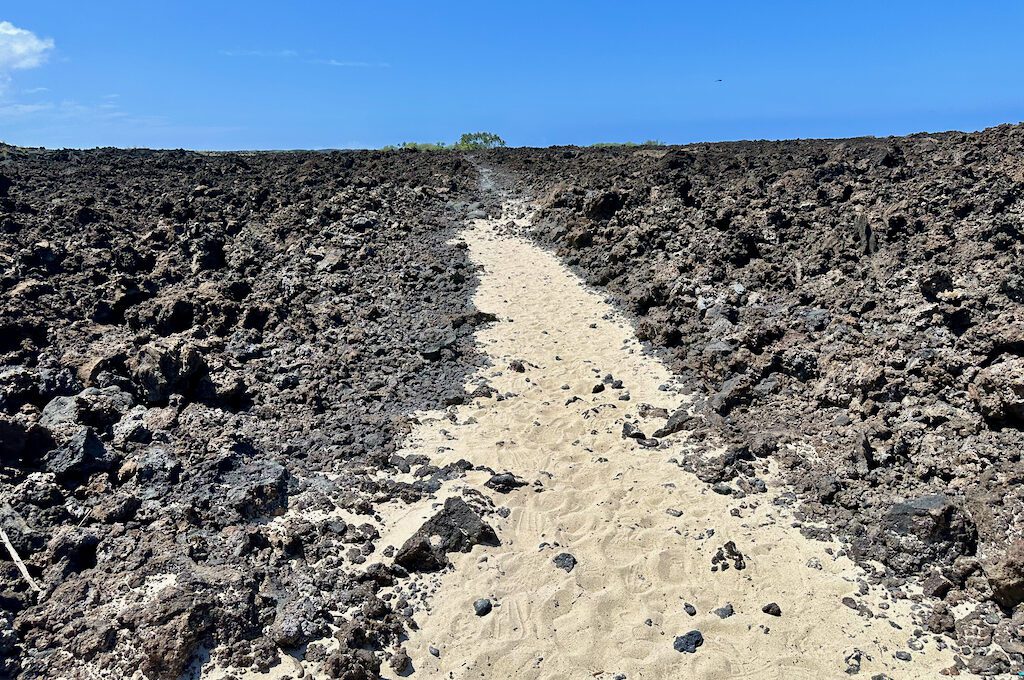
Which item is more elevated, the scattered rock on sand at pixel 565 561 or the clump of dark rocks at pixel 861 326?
the clump of dark rocks at pixel 861 326

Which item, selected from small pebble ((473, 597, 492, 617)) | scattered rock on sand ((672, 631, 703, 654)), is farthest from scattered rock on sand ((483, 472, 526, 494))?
scattered rock on sand ((672, 631, 703, 654))

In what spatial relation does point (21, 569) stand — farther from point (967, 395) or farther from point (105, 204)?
point (105, 204)

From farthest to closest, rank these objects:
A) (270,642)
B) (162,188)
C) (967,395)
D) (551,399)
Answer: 1. (162,188)
2. (551,399)
3. (967,395)
4. (270,642)

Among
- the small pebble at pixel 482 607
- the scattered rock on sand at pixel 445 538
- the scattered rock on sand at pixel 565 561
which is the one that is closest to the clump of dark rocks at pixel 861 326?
the scattered rock on sand at pixel 565 561

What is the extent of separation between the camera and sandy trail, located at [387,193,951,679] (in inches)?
223

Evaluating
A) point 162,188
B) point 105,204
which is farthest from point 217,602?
point 162,188

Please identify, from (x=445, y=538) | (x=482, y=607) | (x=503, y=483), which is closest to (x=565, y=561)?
(x=482, y=607)

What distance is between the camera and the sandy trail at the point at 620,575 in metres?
5.66

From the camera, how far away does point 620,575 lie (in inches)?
261

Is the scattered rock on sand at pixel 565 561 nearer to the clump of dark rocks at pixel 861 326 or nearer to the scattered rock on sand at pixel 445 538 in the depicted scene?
the scattered rock on sand at pixel 445 538

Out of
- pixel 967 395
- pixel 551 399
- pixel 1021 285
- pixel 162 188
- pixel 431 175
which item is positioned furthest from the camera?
pixel 431 175

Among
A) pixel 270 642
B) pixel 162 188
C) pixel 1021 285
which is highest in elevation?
pixel 162 188

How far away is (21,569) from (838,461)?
27.8 feet

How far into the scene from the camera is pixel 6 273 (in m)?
12.5
